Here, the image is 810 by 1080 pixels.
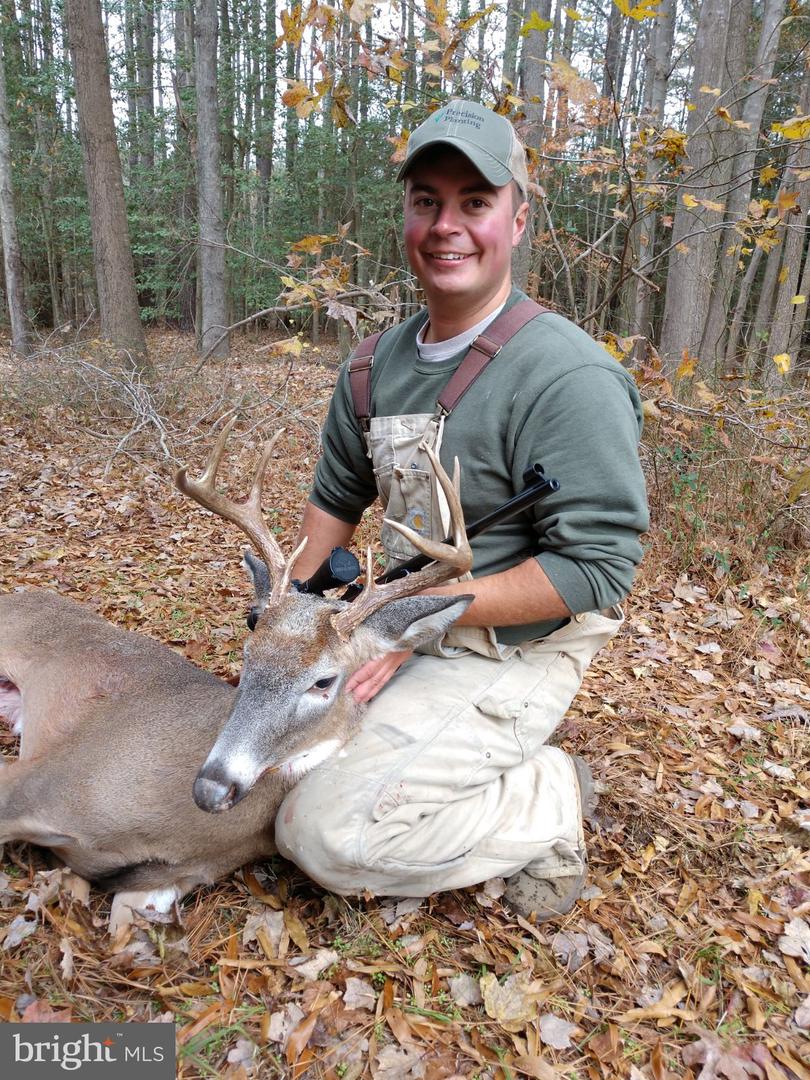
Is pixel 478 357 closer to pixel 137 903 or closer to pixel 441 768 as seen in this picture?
pixel 441 768

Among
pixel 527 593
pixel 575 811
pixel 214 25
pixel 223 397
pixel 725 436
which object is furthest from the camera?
pixel 214 25

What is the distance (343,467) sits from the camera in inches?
134

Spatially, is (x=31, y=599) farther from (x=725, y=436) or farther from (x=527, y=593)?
(x=725, y=436)

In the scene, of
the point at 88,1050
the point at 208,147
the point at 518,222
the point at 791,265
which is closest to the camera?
the point at 88,1050

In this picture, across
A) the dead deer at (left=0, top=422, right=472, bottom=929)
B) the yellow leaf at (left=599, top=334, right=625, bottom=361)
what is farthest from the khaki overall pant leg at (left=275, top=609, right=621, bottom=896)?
the yellow leaf at (left=599, top=334, right=625, bottom=361)

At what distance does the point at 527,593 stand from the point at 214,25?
16.5m

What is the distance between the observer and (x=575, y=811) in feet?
9.27

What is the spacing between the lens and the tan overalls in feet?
8.16

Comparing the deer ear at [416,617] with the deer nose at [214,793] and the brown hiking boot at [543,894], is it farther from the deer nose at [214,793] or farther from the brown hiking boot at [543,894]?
the brown hiking boot at [543,894]

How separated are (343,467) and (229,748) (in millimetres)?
1527

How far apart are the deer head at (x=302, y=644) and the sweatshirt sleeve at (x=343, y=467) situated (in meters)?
0.66

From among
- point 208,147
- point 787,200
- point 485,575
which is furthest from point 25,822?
point 208,147

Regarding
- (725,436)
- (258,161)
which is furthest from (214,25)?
(725,436)

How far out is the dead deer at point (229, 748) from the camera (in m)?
2.40
